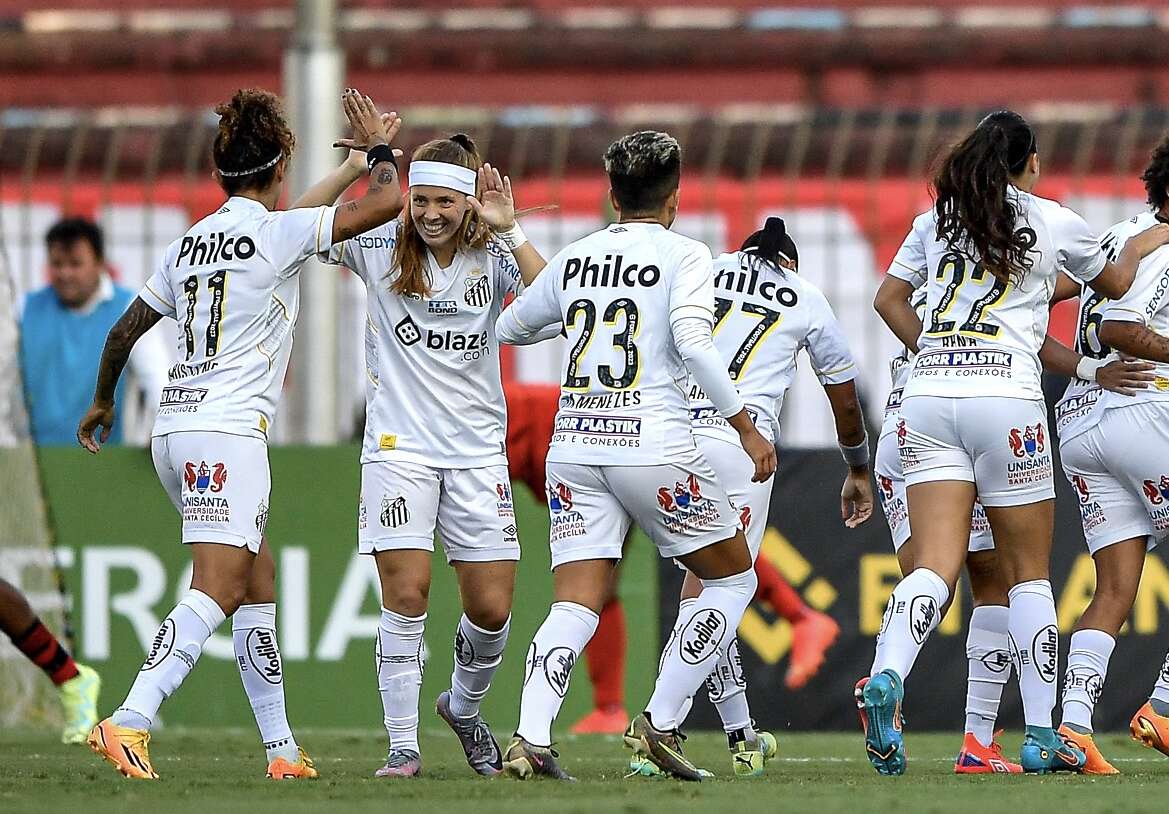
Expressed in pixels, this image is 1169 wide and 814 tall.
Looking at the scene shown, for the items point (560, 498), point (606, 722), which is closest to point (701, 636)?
point (560, 498)

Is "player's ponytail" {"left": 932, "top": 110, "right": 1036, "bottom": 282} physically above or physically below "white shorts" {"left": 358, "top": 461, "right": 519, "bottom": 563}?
above

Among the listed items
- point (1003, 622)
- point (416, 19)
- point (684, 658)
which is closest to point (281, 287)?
point (684, 658)

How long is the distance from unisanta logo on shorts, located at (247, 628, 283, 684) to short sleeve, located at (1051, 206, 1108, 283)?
2921 mm

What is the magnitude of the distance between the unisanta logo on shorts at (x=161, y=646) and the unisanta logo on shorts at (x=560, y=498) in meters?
1.27

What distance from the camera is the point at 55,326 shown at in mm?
10734

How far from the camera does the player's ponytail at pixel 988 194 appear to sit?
21.5ft

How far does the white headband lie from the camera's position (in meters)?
6.75

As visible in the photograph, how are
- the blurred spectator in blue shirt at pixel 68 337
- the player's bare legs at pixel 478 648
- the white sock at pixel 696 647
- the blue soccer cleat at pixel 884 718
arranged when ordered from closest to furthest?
1. the blue soccer cleat at pixel 884 718
2. the white sock at pixel 696 647
3. the player's bare legs at pixel 478 648
4. the blurred spectator in blue shirt at pixel 68 337

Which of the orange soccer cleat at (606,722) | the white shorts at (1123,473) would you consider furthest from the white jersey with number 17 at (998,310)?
the orange soccer cleat at (606,722)

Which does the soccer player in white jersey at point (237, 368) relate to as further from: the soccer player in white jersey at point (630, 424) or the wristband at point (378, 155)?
the soccer player in white jersey at point (630, 424)

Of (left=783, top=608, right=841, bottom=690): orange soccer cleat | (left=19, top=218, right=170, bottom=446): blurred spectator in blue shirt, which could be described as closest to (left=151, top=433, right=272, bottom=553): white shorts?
(left=783, top=608, right=841, bottom=690): orange soccer cleat

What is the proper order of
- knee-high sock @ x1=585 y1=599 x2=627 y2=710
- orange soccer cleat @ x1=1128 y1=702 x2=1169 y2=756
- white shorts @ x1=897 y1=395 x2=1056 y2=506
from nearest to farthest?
white shorts @ x1=897 y1=395 x2=1056 y2=506 < orange soccer cleat @ x1=1128 y1=702 x2=1169 y2=756 < knee-high sock @ x1=585 y1=599 x2=627 y2=710

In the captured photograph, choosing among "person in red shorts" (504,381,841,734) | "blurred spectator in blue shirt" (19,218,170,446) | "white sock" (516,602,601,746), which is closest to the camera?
"white sock" (516,602,601,746)

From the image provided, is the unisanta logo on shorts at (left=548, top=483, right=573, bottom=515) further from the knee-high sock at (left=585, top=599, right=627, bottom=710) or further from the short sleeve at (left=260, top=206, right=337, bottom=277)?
the knee-high sock at (left=585, top=599, right=627, bottom=710)
